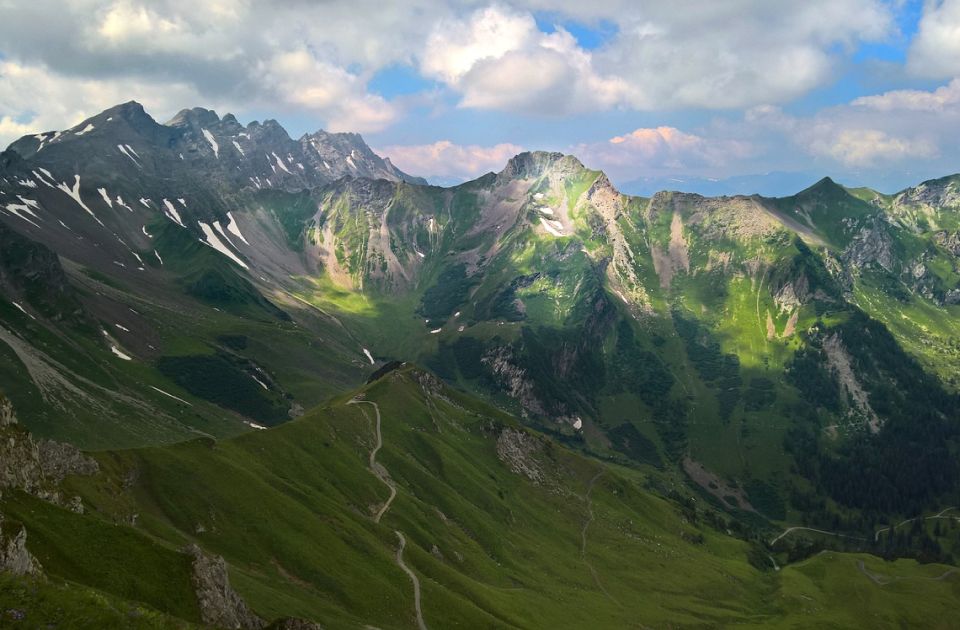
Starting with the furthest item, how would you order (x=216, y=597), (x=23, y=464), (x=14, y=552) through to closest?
(x=23, y=464) < (x=216, y=597) < (x=14, y=552)

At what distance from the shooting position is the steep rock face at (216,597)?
7950cm

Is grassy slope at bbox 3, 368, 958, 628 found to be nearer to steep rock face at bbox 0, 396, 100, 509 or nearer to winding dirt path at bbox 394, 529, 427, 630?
winding dirt path at bbox 394, 529, 427, 630

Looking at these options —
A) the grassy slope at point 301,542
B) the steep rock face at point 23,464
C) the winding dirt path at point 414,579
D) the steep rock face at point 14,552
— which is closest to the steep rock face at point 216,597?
the grassy slope at point 301,542

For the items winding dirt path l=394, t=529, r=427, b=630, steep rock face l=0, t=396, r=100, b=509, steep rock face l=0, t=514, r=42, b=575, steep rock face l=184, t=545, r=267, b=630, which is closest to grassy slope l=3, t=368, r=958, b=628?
winding dirt path l=394, t=529, r=427, b=630

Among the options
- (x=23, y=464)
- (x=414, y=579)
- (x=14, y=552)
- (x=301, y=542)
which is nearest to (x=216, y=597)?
(x=14, y=552)

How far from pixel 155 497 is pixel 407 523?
6433 centimetres

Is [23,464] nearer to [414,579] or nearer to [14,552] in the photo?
[14,552]

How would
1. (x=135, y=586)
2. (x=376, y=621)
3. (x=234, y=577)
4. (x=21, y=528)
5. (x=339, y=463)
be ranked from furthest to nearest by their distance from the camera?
(x=339, y=463) < (x=376, y=621) < (x=234, y=577) < (x=135, y=586) < (x=21, y=528)

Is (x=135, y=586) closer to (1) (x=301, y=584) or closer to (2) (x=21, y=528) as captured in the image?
(2) (x=21, y=528)

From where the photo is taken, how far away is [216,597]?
267 ft

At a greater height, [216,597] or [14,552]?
[14,552]

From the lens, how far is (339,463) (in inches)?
7352

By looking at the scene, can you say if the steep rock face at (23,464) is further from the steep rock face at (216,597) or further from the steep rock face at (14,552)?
the steep rock face at (216,597)

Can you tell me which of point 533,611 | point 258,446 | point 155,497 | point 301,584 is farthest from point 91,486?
point 533,611
